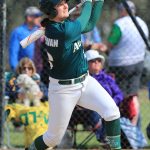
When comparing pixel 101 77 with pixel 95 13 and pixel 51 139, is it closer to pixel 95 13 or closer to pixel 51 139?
pixel 95 13

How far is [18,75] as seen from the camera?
30.9ft

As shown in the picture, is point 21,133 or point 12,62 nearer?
point 12,62

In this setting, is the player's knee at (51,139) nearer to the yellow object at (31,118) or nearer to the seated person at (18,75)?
the yellow object at (31,118)

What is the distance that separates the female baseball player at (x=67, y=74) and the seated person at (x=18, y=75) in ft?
7.88

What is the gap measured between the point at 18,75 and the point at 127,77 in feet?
4.89

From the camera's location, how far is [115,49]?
989 centimetres

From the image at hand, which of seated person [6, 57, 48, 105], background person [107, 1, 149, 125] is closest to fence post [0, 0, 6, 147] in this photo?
seated person [6, 57, 48, 105]

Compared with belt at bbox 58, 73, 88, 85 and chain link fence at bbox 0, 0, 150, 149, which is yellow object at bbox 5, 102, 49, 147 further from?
belt at bbox 58, 73, 88, 85

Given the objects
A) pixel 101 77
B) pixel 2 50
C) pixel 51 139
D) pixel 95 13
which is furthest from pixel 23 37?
pixel 51 139

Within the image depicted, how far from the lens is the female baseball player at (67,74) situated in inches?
267

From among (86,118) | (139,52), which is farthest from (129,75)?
(86,118)

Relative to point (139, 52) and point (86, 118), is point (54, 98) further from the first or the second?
point (139, 52)

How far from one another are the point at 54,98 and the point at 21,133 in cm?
405

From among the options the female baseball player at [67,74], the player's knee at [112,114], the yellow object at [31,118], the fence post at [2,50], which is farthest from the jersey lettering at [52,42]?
the yellow object at [31,118]
